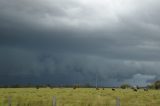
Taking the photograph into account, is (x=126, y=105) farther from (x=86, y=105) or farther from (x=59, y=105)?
(x=59, y=105)

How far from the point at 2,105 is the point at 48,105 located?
7.70 m

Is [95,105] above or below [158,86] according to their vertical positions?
below

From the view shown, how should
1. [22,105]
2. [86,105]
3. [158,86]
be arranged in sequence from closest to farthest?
[22,105] → [86,105] → [158,86]

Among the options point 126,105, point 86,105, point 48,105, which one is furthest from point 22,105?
point 126,105

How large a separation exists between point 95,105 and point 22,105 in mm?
11601

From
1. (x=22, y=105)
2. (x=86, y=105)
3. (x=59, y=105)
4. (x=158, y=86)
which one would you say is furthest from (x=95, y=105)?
(x=158, y=86)

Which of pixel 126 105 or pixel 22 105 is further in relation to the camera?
pixel 126 105

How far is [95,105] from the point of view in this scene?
188ft

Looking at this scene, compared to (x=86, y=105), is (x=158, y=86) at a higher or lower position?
higher

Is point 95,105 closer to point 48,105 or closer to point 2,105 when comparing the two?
point 48,105

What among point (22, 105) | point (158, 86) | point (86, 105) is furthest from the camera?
point (158, 86)

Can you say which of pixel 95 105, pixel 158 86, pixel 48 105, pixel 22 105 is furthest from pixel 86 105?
pixel 158 86

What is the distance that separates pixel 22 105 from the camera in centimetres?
5409

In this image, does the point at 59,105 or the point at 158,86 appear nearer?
the point at 59,105
